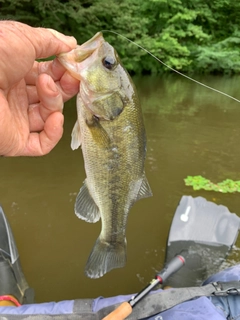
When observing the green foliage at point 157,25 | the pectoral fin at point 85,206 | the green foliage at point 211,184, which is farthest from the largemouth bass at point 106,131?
the green foliage at point 157,25

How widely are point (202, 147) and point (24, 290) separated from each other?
12.3 feet

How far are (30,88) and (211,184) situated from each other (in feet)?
10.4

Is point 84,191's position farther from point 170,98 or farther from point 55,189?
point 170,98

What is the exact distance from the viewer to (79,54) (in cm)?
143

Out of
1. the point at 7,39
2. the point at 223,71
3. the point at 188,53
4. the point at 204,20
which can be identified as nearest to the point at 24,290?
the point at 7,39

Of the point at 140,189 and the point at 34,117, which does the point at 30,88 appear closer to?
the point at 34,117

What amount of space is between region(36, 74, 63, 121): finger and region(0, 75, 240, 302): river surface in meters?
1.81

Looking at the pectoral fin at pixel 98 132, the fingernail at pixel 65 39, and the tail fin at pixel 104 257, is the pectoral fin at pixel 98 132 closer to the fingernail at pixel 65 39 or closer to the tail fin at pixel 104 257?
the fingernail at pixel 65 39

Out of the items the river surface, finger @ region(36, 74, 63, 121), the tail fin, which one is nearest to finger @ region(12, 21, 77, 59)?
finger @ region(36, 74, 63, 121)

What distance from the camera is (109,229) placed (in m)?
1.79

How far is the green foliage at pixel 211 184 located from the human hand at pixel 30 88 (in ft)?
9.58

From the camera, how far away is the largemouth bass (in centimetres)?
146

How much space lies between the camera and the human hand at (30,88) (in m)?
1.31

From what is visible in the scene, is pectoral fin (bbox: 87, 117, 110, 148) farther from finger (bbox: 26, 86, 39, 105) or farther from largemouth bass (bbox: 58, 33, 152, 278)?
finger (bbox: 26, 86, 39, 105)
